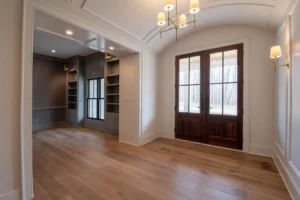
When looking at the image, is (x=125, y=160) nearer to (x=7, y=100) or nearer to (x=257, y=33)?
(x=7, y=100)

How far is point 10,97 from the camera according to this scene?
1.66 m

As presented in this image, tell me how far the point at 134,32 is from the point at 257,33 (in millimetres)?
2750

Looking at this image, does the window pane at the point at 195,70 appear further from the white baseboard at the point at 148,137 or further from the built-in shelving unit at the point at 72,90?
the built-in shelving unit at the point at 72,90

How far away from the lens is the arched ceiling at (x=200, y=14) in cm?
237

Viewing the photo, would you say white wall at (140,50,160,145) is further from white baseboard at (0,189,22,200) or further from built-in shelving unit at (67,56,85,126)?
built-in shelving unit at (67,56,85,126)

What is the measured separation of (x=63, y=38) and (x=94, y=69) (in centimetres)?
270

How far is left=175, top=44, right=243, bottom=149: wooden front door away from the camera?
3465mm

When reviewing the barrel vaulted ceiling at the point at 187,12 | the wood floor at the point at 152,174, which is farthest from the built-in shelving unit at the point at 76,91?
the barrel vaulted ceiling at the point at 187,12

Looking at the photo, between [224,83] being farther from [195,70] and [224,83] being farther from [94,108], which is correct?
[94,108]

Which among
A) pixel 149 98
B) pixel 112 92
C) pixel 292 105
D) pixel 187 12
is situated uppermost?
pixel 187 12

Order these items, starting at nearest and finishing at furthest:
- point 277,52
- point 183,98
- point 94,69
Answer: point 277,52 → point 183,98 → point 94,69

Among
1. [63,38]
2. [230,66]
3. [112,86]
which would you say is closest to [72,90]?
[112,86]

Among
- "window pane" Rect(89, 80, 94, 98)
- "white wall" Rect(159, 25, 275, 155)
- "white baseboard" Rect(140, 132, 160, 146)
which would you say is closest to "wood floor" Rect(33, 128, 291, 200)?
"white baseboard" Rect(140, 132, 160, 146)

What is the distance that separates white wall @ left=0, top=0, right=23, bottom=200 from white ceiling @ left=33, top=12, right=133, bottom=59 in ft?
1.58
